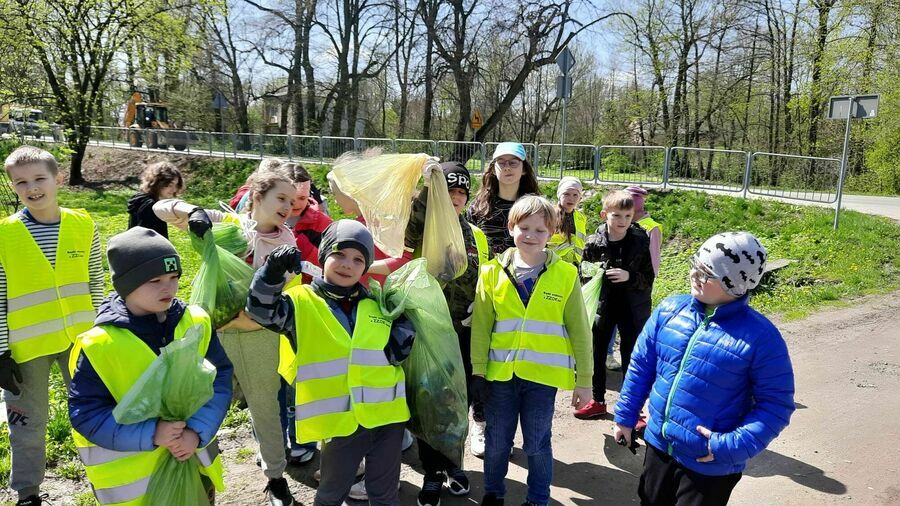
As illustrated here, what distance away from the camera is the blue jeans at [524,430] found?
9.69 ft

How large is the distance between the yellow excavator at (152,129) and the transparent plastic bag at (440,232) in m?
22.6

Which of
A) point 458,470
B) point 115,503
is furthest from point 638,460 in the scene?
point 115,503

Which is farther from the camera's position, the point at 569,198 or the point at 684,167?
the point at 684,167

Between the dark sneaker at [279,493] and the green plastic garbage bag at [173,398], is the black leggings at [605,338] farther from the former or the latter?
the green plastic garbage bag at [173,398]

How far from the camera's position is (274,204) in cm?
292

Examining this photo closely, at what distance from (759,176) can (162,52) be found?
64.3 ft

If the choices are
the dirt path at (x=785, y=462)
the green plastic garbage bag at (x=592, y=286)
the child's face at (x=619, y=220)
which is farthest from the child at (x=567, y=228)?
the dirt path at (x=785, y=462)

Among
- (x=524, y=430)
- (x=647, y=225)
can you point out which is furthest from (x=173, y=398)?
(x=647, y=225)

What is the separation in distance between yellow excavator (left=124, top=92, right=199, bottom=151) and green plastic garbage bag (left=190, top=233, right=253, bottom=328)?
73.9ft

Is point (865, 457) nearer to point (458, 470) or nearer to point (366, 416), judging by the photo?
point (458, 470)

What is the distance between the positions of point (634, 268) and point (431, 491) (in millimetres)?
2209

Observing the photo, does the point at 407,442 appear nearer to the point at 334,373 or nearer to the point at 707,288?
the point at 334,373

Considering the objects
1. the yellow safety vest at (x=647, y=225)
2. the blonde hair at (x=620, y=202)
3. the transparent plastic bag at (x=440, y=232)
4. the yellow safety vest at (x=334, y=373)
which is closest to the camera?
the yellow safety vest at (x=334, y=373)

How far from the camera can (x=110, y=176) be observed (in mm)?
22312
